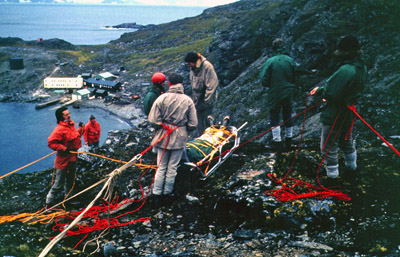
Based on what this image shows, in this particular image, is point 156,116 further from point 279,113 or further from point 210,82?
point 279,113

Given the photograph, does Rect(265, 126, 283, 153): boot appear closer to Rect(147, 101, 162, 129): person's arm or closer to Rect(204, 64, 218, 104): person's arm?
Rect(204, 64, 218, 104): person's arm

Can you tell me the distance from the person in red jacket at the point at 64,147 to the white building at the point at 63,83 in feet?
160

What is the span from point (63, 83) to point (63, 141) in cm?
5055

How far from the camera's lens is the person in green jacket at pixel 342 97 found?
593 centimetres

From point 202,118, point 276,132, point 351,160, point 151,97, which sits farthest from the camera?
point 202,118

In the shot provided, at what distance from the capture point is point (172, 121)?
7.26m

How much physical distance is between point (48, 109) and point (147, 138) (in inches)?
1609

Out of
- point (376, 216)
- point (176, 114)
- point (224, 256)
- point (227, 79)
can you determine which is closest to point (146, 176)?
point (176, 114)

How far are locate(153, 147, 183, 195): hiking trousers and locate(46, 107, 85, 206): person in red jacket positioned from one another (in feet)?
8.77

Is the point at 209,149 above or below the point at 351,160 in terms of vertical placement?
below

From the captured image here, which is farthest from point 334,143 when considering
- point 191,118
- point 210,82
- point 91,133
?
point 91,133

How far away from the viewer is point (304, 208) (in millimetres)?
6168

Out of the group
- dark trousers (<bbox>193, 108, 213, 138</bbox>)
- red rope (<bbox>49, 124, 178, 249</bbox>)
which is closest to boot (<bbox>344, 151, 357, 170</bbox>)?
red rope (<bbox>49, 124, 178, 249</bbox>)

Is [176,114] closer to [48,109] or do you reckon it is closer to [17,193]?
[17,193]
